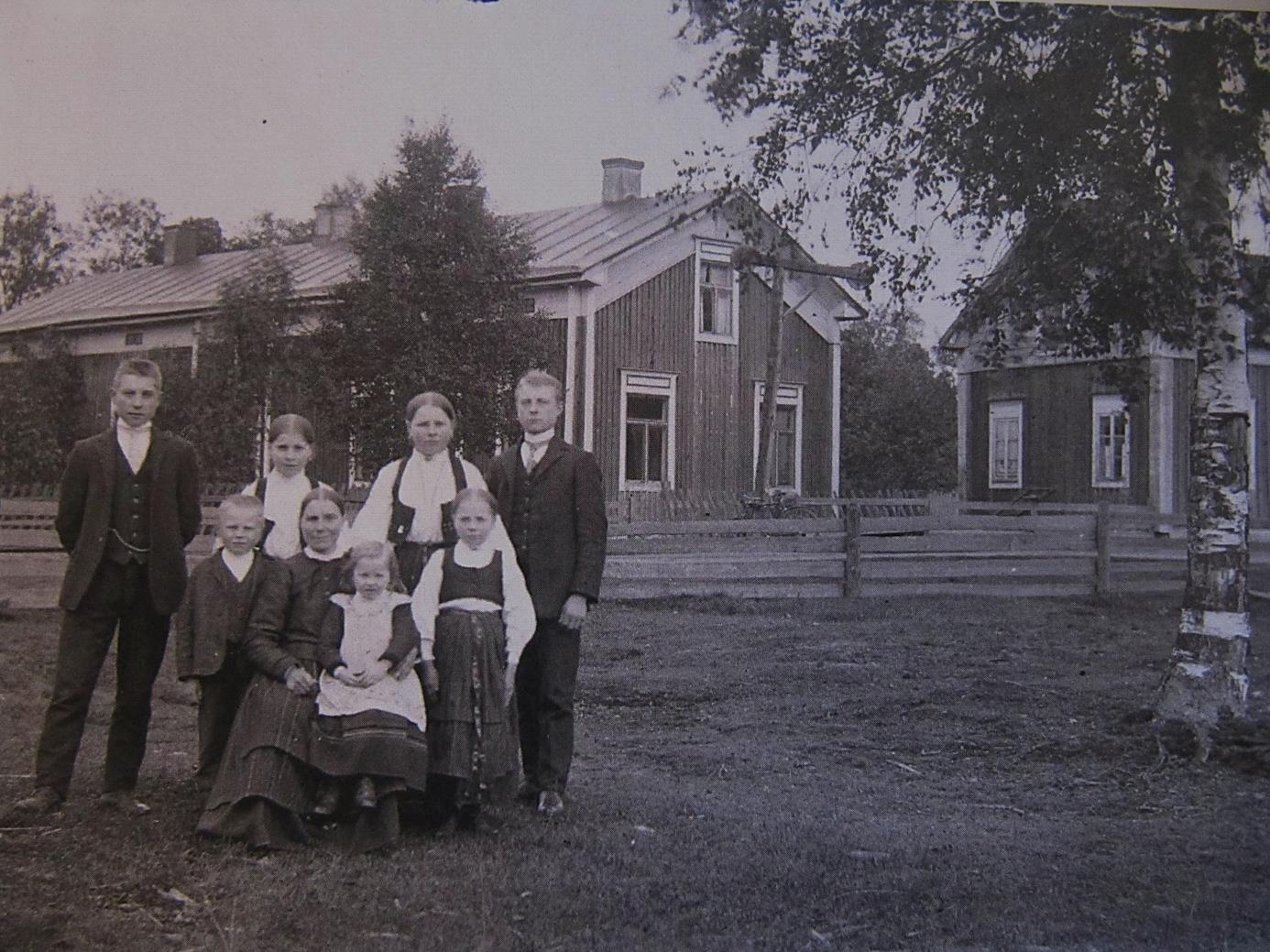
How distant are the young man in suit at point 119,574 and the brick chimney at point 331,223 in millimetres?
1508

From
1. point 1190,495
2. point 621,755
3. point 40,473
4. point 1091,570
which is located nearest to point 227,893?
point 40,473

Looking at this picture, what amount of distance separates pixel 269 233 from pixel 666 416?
6.51 meters

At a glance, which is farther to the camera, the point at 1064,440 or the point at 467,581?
the point at 1064,440

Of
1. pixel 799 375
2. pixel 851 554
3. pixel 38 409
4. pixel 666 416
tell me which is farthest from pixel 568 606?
pixel 799 375

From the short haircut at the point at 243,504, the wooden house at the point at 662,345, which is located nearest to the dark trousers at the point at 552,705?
the short haircut at the point at 243,504

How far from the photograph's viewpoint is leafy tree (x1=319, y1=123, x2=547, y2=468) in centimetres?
496

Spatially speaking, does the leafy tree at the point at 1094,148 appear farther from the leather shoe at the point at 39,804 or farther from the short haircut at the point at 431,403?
the leather shoe at the point at 39,804

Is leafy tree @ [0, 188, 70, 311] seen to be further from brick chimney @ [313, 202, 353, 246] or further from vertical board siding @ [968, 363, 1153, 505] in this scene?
vertical board siding @ [968, 363, 1153, 505]

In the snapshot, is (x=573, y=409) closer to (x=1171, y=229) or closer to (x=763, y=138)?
(x=763, y=138)

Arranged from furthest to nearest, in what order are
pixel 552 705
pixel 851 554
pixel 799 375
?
pixel 799 375 < pixel 851 554 < pixel 552 705

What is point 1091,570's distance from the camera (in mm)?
8531

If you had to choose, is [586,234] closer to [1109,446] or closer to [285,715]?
[285,715]

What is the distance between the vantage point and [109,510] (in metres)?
3.32

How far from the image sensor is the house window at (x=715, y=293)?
1145 centimetres
